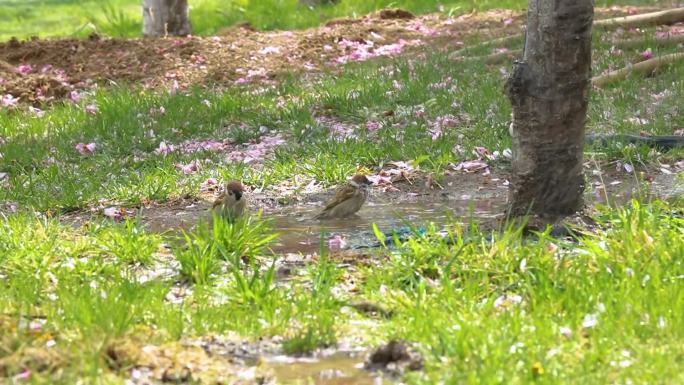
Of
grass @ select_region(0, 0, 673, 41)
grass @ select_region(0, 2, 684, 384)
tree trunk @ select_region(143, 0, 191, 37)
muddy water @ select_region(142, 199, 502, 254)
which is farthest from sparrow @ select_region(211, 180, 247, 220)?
grass @ select_region(0, 0, 673, 41)

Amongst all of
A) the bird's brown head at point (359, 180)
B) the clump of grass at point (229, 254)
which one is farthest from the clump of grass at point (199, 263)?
the bird's brown head at point (359, 180)

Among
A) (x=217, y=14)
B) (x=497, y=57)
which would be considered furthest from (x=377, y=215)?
(x=217, y=14)

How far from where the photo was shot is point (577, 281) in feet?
17.6

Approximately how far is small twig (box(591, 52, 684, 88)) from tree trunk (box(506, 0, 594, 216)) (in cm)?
507

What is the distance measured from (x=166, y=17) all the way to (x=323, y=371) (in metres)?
14.1

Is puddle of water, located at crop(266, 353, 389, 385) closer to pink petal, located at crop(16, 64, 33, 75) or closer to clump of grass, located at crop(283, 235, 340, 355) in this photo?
clump of grass, located at crop(283, 235, 340, 355)

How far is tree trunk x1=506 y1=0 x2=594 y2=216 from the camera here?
6633 mm

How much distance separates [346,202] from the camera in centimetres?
814

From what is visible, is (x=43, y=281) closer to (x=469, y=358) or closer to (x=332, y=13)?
(x=469, y=358)

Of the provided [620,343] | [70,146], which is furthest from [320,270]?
[70,146]

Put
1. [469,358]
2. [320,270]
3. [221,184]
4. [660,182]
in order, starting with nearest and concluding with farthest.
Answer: [469,358] < [320,270] < [660,182] < [221,184]

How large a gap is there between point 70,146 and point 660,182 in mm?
5833

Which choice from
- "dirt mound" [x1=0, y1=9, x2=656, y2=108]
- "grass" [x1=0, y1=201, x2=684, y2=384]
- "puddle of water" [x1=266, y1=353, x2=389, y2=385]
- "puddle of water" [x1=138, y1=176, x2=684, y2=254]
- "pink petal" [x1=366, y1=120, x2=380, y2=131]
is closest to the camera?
"grass" [x1=0, y1=201, x2=684, y2=384]

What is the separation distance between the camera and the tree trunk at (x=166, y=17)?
59.1 feet
